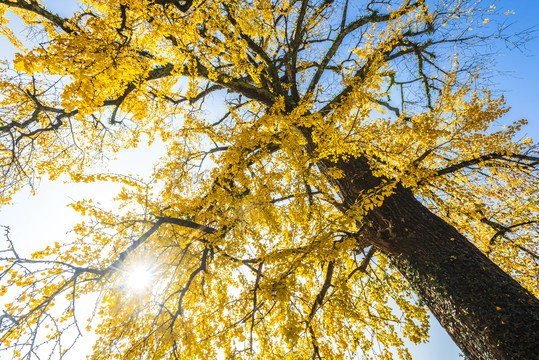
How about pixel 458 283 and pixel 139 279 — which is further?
pixel 139 279

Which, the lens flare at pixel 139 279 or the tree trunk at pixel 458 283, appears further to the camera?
the lens flare at pixel 139 279

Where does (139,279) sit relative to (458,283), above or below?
above

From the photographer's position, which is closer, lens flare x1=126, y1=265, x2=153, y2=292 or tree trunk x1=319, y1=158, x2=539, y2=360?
tree trunk x1=319, y1=158, x2=539, y2=360

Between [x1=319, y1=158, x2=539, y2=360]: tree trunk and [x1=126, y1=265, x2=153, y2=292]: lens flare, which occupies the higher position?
[x1=126, y1=265, x2=153, y2=292]: lens flare

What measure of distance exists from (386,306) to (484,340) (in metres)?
1.79

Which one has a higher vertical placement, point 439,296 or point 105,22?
point 105,22

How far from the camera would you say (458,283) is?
2.04m

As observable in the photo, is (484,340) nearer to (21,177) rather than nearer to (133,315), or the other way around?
(133,315)

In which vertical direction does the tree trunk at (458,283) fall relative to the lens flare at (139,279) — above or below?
below

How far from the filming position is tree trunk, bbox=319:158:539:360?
5.51 ft

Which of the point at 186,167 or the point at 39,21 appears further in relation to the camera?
the point at 186,167

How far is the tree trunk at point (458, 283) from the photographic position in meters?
1.68

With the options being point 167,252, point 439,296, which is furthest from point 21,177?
point 439,296

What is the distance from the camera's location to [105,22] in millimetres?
3281
